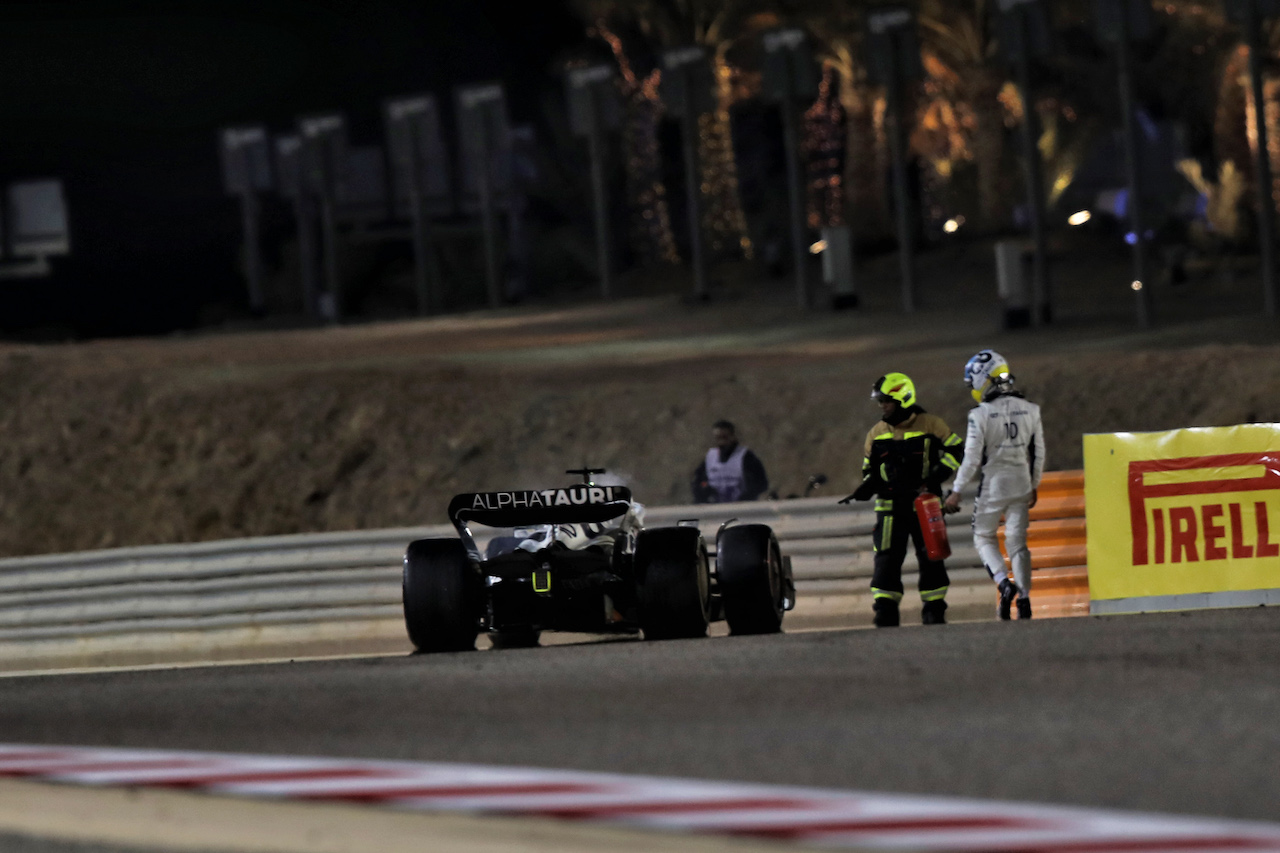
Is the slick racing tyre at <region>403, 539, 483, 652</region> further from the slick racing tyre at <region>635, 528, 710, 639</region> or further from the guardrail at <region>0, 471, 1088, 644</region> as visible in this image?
the guardrail at <region>0, 471, 1088, 644</region>

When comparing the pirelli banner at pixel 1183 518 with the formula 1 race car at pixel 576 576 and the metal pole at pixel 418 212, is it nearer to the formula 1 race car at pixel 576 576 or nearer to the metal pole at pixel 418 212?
the formula 1 race car at pixel 576 576

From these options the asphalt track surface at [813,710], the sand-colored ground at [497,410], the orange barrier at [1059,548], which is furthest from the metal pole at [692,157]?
the asphalt track surface at [813,710]

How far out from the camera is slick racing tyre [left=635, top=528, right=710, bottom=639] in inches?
424

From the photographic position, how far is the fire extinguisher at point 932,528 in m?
11.8

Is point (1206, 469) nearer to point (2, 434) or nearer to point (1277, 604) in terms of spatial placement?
point (1277, 604)

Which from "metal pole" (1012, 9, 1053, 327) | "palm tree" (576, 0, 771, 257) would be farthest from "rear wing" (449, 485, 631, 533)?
"palm tree" (576, 0, 771, 257)

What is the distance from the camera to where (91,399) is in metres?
26.2

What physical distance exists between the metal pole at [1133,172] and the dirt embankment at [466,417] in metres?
1.13

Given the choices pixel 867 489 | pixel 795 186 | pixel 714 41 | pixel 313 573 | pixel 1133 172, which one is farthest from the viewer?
pixel 714 41

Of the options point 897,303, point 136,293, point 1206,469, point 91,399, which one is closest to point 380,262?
point 136,293

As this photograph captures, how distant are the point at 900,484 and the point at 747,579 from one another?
147cm

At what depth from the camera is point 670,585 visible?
10758 mm

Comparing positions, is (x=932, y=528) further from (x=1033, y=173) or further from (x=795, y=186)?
(x=795, y=186)

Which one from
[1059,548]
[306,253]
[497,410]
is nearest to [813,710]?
[1059,548]
